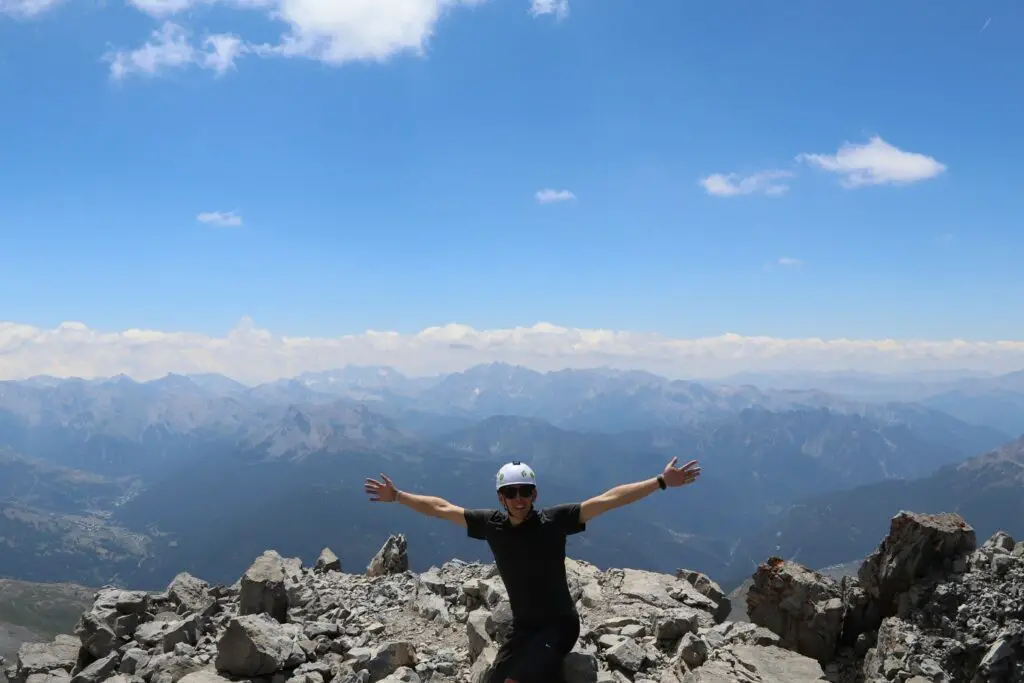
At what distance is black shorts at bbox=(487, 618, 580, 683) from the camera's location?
9391mm

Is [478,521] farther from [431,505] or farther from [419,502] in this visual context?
[419,502]

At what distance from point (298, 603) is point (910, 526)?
2293 cm

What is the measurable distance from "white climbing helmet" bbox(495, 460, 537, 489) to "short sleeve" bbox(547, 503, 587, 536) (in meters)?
0.67

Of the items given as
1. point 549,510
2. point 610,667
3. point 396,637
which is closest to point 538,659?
point 549,510

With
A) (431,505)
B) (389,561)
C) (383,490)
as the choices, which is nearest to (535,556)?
(431,505)

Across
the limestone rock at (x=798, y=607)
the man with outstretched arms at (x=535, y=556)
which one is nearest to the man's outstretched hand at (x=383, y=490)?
the man with outstretched arms at (x=535, y=556)

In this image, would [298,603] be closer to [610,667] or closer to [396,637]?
[396,637]

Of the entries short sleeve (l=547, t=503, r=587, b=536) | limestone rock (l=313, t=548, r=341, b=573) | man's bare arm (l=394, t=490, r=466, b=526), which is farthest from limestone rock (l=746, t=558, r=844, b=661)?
limestone rock (l=313, t=548, r=341, b=573)

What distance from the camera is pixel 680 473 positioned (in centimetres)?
1008

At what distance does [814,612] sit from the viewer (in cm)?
2117

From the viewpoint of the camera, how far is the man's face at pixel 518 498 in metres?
9.51

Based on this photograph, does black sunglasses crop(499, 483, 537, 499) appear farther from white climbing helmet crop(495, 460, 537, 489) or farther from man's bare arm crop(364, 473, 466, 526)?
man's bare arm crop(364, 473, 466, 526)

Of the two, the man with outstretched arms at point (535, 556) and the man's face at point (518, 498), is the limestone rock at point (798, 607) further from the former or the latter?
the man's face at point (518, 498)

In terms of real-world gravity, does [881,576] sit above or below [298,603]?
above
